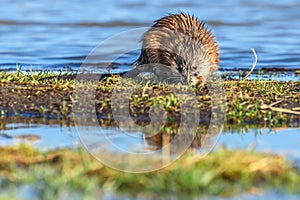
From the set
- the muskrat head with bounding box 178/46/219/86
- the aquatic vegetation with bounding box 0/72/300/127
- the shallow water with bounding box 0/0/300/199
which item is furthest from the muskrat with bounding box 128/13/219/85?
the shallow water with bounding box 0/0/300/199

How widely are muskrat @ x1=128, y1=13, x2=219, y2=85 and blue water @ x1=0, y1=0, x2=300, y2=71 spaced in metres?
2.12

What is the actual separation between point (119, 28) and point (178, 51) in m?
6.90

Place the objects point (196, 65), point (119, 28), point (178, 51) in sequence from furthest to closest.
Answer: point (119, 28) → point (178, 51) → point (196, 65)

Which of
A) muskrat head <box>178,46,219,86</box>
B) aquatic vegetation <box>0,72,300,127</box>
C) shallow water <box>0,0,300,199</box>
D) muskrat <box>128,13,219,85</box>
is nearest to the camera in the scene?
shallow water <box>0,0,300,199</box>

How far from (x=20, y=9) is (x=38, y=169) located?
14.3 m

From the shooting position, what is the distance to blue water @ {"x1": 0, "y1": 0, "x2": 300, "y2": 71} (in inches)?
466

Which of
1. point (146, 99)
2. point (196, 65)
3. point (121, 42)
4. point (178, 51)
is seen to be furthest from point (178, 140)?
point (121, 42)

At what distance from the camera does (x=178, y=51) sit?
8.52 metres

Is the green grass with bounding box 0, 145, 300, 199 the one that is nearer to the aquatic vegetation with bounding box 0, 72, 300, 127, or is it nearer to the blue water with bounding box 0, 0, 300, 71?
the aquatic vegetation with bounding box 0, 72, 300, 127

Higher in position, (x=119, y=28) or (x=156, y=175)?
(x=119, y=28)

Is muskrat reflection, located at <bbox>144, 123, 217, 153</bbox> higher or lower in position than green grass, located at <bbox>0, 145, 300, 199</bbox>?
higher

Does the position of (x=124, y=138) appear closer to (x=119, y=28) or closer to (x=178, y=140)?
(x=178, y=140)

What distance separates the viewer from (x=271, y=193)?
4.51 meters

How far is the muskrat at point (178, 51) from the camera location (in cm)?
836
